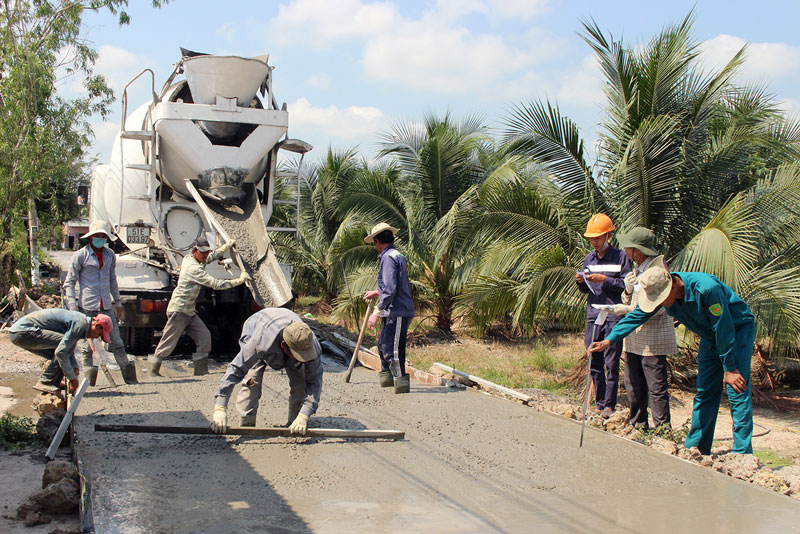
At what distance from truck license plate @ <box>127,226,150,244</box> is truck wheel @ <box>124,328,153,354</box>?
3.88ft

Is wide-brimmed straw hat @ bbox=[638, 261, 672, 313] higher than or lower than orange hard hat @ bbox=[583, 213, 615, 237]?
lower

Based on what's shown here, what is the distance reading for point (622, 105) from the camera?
29.4 ft

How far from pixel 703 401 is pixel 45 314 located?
5.41m

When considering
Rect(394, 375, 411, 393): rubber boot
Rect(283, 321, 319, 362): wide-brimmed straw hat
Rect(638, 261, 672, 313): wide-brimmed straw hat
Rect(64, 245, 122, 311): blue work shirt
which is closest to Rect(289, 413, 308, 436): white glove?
Rect(283, 321, 319, 362): wide-brimmed straw hat

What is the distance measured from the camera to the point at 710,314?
15.7 ft

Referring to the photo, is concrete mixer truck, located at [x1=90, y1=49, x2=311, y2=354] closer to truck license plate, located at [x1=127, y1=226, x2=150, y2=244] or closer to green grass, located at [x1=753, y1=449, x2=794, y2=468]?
truck license plate, located at [x1=127, y1=226, x2=150, y2=244]

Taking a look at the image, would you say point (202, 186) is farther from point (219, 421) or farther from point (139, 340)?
point (219, 421)

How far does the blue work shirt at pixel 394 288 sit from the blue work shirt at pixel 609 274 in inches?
69.7

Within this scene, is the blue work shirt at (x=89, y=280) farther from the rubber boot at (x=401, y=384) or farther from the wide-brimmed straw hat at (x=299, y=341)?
the wide-brimmed straw hat at (x=299, y=341)

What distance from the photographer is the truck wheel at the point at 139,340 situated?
29.3 ft

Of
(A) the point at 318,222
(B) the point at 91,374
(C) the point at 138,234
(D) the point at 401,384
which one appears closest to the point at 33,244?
(A) the point at 318,222

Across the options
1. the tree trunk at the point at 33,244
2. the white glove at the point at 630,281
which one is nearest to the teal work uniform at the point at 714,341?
the white glove at the point at 630,281

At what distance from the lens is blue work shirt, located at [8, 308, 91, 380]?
19.2ft

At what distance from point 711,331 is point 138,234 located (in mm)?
7164
